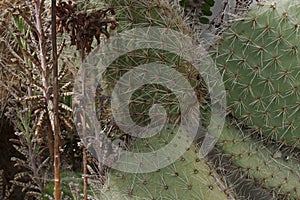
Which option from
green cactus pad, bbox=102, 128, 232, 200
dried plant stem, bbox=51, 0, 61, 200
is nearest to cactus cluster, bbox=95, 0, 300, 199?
green cactus pad, bbox=102, 128, 232, 200

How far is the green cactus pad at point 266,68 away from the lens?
100cm

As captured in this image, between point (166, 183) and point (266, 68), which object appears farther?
point (266, 68)

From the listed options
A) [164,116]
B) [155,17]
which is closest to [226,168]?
[164,116]

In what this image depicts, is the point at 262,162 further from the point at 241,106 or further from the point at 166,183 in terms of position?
the point at 166,183

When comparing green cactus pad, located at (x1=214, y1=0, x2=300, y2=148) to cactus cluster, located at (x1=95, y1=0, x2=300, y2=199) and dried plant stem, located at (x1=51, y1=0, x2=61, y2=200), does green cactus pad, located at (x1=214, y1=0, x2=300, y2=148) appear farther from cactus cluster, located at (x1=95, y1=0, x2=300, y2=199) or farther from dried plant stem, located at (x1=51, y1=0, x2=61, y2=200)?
dried plant stem, located at (x1=51, y1=0, x2=61, y2=200)

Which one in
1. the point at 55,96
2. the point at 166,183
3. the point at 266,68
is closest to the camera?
A: the point at 55,96

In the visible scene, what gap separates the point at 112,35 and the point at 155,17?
0.32 feet

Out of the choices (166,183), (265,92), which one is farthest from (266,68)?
(166,183)

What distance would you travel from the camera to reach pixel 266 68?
1.02 metres

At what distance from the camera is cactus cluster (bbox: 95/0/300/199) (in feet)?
3.00

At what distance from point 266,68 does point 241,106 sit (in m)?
0.10

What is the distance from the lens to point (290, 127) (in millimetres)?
1050

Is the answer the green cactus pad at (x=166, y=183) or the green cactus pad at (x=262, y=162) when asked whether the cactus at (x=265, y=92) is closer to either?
the green cactus pad at (x=262, y=162)

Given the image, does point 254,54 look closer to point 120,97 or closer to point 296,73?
point 296,73
